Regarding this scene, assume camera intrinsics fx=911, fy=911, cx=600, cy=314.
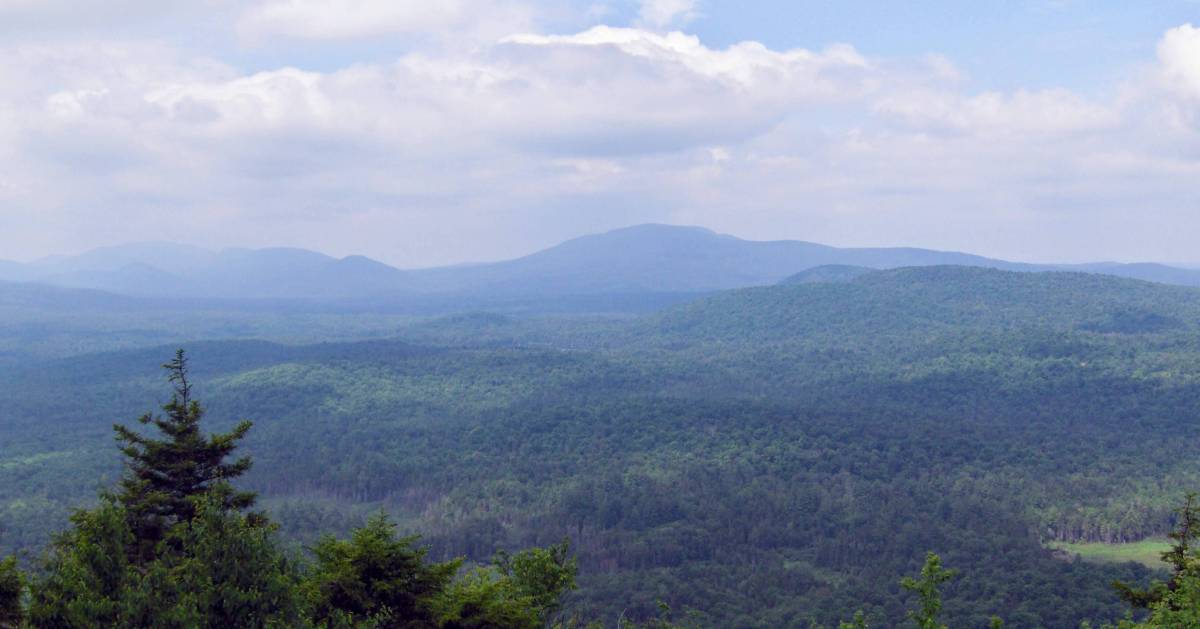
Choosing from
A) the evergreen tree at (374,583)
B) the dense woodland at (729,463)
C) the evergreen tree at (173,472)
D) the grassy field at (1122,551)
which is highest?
the evergreen tree at (173,472)

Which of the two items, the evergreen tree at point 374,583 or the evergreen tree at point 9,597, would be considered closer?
the evergreen tree at point 9,597

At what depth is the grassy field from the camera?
3044 inches

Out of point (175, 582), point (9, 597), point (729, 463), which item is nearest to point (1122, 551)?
point (729, 463)

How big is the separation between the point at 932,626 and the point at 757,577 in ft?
189

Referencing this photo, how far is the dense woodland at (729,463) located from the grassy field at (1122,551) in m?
1.71

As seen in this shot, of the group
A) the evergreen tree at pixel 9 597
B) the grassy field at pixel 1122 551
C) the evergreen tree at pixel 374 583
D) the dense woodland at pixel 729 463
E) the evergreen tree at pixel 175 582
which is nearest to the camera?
the evergreen tree at pixel 175 582

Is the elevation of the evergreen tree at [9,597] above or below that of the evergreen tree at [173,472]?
below

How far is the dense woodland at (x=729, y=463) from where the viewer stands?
72688 mm

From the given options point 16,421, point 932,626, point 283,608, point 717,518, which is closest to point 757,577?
point 717,518

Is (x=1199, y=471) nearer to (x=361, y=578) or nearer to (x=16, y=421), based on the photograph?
(x=361, y=578)

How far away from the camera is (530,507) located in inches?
3898

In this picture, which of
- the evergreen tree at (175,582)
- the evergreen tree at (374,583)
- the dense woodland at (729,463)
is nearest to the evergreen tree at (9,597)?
the evergreen tree at (175,582)

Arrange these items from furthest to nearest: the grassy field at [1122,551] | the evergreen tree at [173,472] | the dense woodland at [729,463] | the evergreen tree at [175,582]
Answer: the grassy field at [1122,551], the dense woodland at [729,463], the evergreen tree at [173,472], the evergreen tree at [175,582]

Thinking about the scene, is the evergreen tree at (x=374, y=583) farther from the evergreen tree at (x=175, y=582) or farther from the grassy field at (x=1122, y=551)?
the grassy field at (x=1122, y=551)
